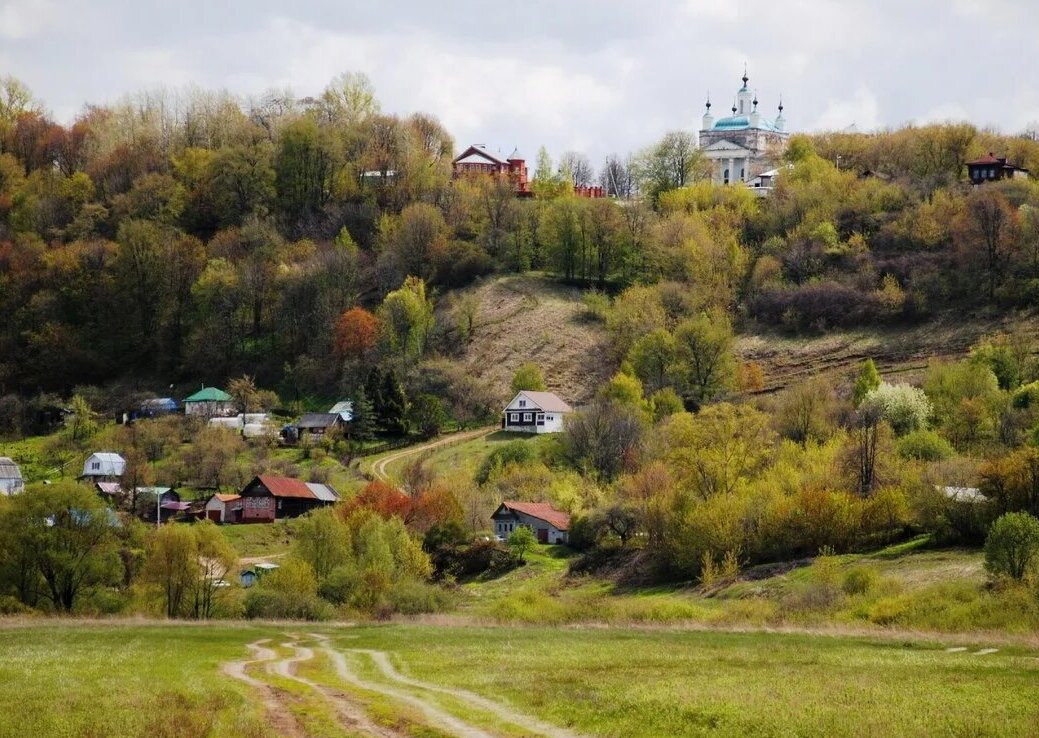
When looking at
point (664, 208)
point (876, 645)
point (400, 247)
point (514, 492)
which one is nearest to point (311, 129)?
point (400, 247)

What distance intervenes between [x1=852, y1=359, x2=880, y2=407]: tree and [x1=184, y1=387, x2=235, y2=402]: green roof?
142 feet

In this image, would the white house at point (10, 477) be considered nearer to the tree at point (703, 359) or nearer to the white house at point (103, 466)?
the white house at point (103, 466)

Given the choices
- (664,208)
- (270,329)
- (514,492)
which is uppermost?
(664,208)

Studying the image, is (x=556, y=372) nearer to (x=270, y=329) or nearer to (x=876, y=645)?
(x=270, y=329)

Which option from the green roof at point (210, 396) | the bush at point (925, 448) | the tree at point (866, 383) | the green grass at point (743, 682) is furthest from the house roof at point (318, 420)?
the green grass at point (743, 682)

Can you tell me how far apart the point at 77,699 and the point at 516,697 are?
7065 millimetres

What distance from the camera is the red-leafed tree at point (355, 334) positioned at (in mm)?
107125

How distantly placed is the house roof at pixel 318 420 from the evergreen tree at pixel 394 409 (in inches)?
135

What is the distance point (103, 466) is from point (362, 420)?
1604 cm

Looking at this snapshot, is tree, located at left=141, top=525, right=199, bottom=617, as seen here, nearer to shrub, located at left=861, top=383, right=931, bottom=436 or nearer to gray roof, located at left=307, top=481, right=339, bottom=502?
gray roof, located at left=307, top=481, right=339, bottom=502

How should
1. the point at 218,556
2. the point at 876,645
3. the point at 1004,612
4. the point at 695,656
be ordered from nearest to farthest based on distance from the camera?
the point at 695,656 → the point at 876,645 → the point at 1004,612 → the point at 218,556

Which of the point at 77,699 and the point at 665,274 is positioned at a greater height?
the point at 665,274

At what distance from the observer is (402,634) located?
41.5 m

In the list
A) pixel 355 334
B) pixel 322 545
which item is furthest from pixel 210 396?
pixel 322 545
